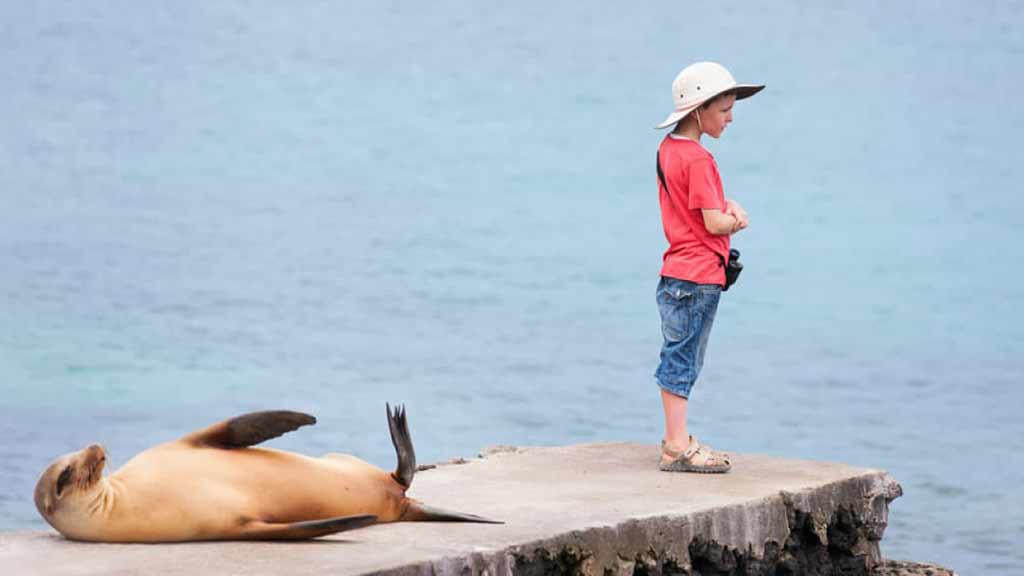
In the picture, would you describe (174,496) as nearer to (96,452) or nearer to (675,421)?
(96,452)

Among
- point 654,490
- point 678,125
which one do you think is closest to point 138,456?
point 654,490

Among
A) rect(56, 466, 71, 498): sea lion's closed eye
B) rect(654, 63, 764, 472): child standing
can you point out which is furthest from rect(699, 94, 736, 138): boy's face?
rect(56, 466, 71, 498): sea lion's closed eye

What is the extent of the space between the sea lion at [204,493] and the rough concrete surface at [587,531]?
0.06 m

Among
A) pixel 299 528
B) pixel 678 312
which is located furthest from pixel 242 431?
pixel 678 312

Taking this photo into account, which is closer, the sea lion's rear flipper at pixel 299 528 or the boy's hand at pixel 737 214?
the sea lion's rear flipper at pixel 299 528

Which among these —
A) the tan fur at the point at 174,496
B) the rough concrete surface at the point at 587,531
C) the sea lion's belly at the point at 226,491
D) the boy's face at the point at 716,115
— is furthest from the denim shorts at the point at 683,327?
the tan fur at the point at 174,496

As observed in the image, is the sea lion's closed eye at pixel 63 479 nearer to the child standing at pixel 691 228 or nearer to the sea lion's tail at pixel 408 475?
the sea lion's tail at pixel 408 475

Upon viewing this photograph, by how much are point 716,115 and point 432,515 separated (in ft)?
6.32

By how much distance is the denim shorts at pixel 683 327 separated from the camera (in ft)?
21.6

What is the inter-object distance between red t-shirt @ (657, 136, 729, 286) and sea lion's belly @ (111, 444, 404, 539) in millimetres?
1640

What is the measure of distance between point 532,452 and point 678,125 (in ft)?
4.75

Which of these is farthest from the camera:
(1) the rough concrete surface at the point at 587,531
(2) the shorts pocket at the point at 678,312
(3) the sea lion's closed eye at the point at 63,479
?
(2) the shorts pocket at the point at 678,312

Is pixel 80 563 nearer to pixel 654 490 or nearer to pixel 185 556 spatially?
pixel 185 556

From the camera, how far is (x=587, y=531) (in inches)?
219
